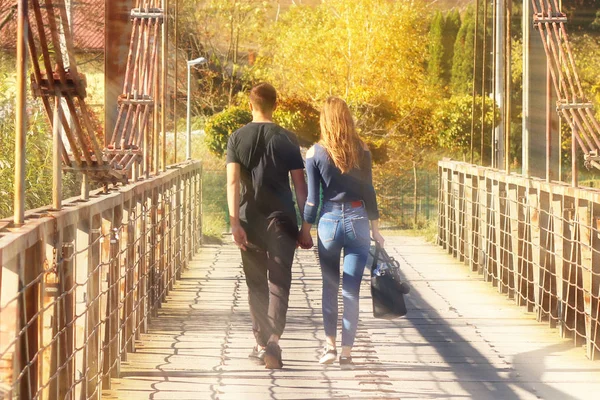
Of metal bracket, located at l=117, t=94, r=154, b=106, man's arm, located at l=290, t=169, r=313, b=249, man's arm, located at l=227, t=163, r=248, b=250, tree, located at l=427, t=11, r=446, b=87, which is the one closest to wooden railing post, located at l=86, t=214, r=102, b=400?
man's arm, located at l=227, t=163, r=248, b=250

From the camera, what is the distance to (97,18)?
28.9 metres

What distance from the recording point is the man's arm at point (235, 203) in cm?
750

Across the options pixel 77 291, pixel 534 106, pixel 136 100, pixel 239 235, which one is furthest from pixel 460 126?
pixel 77 291

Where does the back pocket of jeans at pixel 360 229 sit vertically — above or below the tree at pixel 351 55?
below

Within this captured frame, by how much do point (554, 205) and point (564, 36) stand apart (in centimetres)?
144

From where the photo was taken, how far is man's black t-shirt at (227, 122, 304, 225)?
24.8 ft

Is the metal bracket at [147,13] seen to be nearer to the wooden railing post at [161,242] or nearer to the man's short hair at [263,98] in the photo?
the wooden railing post at [161,242]

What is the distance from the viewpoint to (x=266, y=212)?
24.9 ft

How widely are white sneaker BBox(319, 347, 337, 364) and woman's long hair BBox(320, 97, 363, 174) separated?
1058 millimetres

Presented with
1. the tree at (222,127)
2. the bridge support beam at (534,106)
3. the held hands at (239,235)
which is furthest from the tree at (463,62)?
the held hands at (239,235)

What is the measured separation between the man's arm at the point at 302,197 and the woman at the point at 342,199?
6 cm

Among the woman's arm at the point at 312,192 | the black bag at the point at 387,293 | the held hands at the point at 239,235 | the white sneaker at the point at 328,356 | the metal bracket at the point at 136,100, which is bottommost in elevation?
the white sneaker at the point at 328,356

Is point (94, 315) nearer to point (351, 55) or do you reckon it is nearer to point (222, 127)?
point (222, 127)

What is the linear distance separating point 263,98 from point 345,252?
100cm
